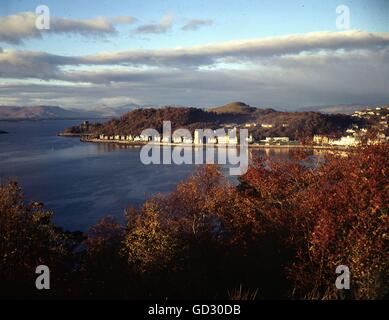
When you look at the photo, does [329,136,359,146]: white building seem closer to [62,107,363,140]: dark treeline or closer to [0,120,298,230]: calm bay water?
[0,120,298,230]: calm bay water

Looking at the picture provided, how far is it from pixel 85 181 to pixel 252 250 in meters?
14.2

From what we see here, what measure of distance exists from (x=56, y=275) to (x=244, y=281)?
1906 millimetres

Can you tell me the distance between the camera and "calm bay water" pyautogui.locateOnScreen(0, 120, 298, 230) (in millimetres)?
12531

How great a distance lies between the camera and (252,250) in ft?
16.9

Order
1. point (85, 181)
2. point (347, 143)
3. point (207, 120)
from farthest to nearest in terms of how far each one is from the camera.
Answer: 1. point (207, 120)
2. point (85, 181)
3. point (347, 143)

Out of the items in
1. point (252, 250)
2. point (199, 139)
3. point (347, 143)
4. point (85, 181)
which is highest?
point (347, 143)

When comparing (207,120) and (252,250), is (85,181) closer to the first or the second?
(252,250)

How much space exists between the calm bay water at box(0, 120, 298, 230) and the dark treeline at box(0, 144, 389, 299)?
6335mm

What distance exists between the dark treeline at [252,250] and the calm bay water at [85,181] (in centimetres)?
634

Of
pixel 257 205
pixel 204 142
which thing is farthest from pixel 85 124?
pixel 257 205

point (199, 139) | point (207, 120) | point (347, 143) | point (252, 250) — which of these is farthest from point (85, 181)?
point (207, 120)

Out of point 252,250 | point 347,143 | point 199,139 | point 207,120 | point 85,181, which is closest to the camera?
point 252,250
